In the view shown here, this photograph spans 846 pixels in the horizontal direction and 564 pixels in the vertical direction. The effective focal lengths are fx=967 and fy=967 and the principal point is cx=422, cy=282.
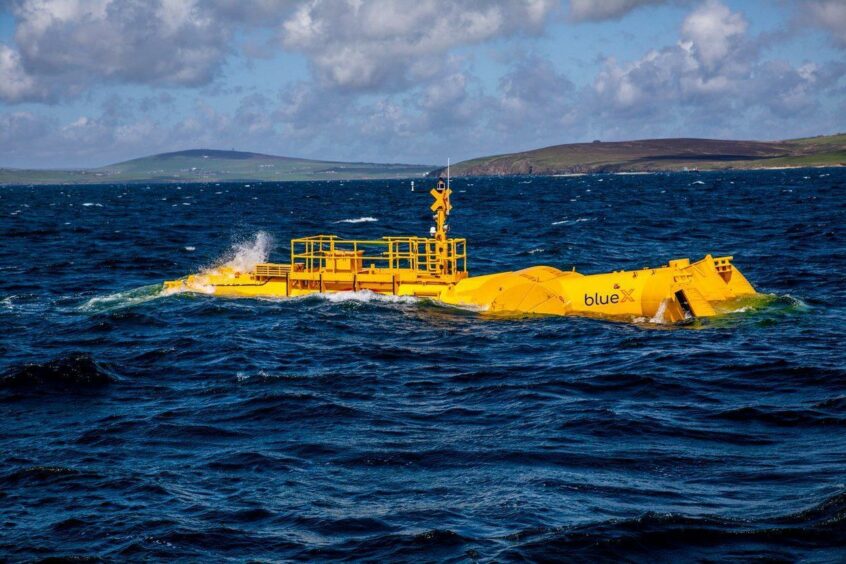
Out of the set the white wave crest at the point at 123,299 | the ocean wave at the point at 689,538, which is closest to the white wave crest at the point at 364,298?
the white wave crest at the point at 123,299

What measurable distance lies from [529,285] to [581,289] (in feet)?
6.14

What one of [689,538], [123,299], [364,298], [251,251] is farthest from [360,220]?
[689,538]

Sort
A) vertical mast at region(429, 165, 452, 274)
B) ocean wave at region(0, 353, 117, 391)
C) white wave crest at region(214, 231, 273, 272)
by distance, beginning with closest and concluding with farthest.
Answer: ocean wave at region(0, 353, 117, 391)
vertical mast at region(429, 165, 452, 274)
white wave crest at region(214, 231, 273, 272)

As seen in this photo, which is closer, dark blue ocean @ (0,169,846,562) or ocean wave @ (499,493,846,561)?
ocean wave @ (499,493,846,561)

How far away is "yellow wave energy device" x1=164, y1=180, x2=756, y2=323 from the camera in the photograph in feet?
110

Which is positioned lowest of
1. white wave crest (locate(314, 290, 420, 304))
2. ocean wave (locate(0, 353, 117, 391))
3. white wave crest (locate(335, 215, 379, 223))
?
ocean wave (locate(0, 353, 117, 391))

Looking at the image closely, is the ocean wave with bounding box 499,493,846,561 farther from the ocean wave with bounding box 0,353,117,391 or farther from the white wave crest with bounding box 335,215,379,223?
the white wave crest with bounding box 335,215,379,223

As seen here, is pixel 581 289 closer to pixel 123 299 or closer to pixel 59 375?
pixel 59 375

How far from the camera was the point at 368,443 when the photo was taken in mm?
20500


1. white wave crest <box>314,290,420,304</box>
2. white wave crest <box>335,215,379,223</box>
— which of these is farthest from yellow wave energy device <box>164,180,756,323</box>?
white wave crest <box>335,215,379,223</box>

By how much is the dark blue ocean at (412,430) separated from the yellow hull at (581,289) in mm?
895

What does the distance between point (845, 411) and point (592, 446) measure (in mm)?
6545

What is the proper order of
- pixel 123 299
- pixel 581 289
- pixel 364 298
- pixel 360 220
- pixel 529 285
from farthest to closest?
pixel 360 220
pixel 123 299
pixel 364 298
pixel 529 285
pixel 581 289

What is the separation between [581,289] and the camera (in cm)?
3491
